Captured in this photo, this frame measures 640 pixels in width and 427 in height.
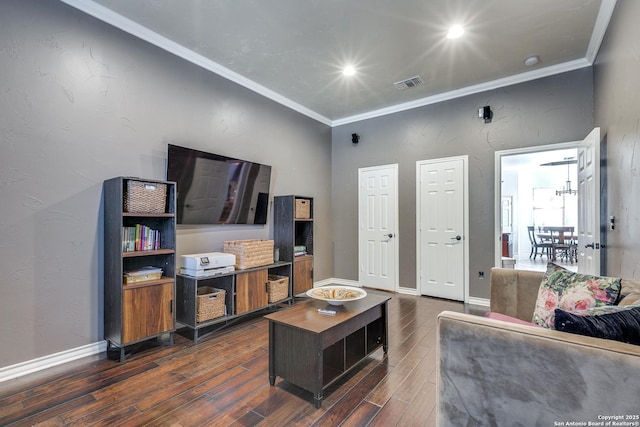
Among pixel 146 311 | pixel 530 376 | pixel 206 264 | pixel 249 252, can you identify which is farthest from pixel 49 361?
pixel 530 376

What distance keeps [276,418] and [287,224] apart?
105 inches

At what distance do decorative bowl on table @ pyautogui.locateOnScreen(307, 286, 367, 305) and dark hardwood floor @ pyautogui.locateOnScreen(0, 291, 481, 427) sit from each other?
56 cm

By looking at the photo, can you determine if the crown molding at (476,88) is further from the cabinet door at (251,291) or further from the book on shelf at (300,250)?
the cabinet door at (251,291)

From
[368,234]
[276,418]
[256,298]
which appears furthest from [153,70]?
[368,234]

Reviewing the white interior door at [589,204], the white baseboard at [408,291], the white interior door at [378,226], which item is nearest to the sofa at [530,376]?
the white interior door at [589,204]

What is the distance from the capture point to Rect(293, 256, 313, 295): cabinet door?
4139 mm

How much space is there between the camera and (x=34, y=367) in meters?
2.28

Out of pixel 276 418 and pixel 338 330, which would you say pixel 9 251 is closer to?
pixel 276 418

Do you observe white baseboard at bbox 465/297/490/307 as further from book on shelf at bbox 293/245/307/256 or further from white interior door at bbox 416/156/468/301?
book on shelf at bbox 293/245/307/256

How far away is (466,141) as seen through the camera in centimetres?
426

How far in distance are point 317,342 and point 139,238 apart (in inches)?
71.9

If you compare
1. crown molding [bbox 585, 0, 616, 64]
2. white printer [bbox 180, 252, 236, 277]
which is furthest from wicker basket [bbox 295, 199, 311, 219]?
crown molding [bbox 585, 0, 616, 64]

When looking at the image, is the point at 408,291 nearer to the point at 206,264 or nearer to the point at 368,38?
the point at 206,264

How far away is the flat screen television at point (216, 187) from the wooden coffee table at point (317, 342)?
1685 millimetres
